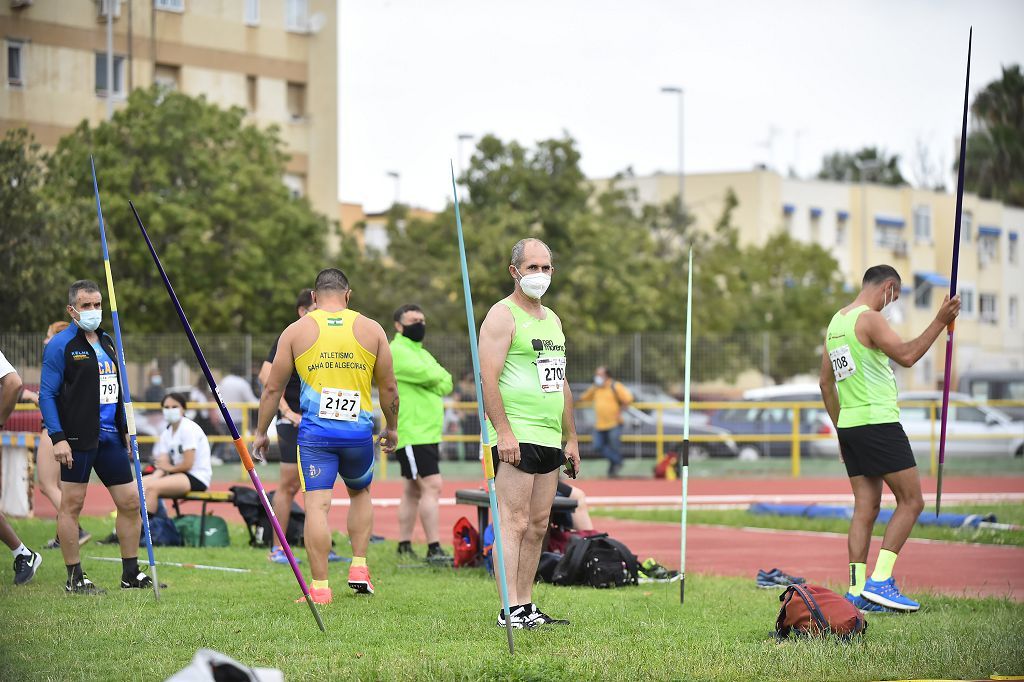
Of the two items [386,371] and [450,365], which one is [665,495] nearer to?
[450,365]

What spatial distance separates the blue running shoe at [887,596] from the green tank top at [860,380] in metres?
1.08

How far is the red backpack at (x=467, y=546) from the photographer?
1152cm

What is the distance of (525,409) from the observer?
27.3 ft

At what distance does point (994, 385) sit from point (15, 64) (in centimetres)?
2983

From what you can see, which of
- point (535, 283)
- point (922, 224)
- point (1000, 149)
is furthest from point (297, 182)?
point (1000, 149)

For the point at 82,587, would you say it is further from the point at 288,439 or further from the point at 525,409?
the point at 525,409

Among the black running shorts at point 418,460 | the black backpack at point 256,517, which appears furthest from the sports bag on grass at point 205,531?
the black running shorts at point 418,460

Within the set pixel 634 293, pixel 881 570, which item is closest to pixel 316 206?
pixel 634 293

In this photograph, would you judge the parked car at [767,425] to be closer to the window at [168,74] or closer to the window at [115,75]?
the window at [115,75]

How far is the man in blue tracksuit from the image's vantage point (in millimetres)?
9805

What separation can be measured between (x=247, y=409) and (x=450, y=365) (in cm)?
485

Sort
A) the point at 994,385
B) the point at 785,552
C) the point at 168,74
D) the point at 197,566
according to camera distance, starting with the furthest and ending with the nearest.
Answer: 1. the point at 168,74
2. the point at 994,385
3. the point at 785,552
4. the point at 197,566

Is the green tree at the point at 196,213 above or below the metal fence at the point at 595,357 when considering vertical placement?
above

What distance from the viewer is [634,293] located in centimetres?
4128
